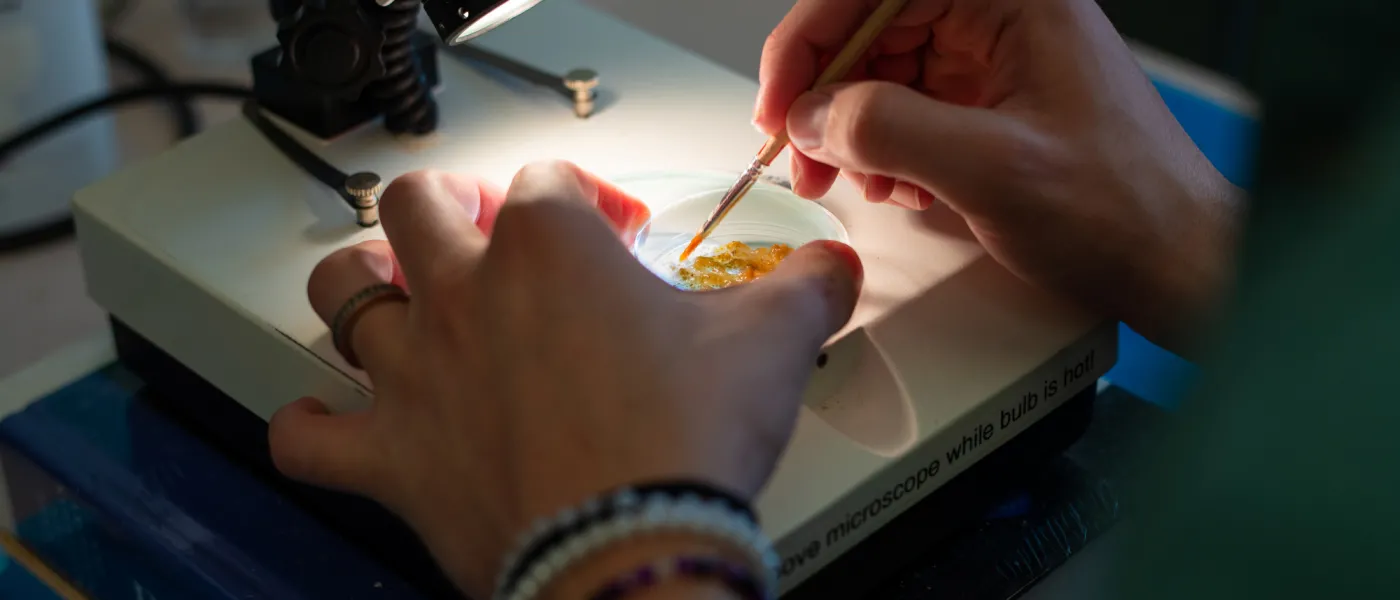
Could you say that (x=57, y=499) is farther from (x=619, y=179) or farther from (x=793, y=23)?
(x=793, y=23)

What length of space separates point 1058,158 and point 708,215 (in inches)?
9.1

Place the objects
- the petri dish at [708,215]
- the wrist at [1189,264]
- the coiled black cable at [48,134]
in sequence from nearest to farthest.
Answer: the wrist at [1189,264] < the petri dish at [708,215] < the coiled black cable at [48,134]

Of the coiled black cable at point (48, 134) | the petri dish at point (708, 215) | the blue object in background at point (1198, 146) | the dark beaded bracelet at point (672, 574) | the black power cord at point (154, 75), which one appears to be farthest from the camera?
the black power cord at point (154, 75)

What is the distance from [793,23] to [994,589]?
1.15 ft

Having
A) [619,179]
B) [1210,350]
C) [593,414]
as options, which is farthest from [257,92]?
[1210,350]

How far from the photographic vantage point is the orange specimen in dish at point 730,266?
0.77 m

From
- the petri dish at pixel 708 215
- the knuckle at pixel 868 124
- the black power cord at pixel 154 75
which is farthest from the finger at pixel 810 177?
the black power cord at pixel 154 75

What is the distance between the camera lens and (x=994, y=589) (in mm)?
734

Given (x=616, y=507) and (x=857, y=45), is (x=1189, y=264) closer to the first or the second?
(x=857, y=45)

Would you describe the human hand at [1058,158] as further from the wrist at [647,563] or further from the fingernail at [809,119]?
the wrist at [647,563]

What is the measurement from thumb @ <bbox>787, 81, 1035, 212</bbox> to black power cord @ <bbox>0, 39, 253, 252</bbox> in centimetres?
68

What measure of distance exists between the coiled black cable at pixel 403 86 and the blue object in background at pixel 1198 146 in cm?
51

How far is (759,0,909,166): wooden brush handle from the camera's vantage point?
0.73 metres

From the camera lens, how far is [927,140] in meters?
0.65
